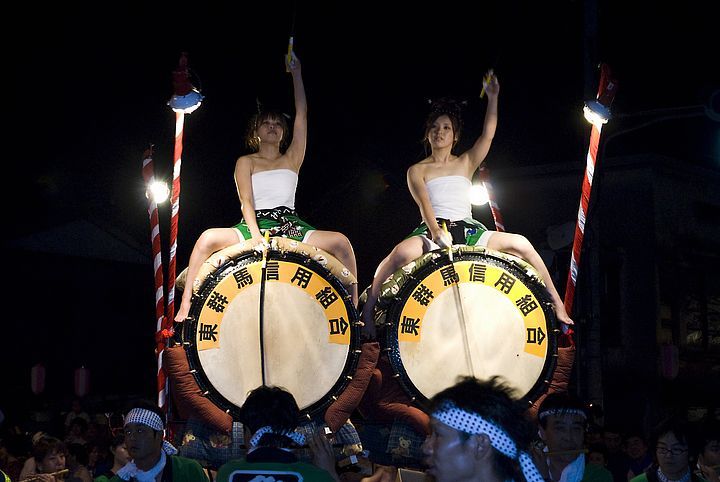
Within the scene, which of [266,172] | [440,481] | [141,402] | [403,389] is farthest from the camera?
[266,172]

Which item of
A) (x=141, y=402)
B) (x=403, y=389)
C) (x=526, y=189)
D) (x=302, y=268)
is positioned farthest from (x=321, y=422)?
(x=526, y=189)

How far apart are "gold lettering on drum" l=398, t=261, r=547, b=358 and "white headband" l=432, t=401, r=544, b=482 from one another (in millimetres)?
3530

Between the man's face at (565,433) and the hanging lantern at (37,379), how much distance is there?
1534 centimetres

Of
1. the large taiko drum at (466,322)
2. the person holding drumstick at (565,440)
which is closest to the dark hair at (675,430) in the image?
the person holding drumstick at (565,440)

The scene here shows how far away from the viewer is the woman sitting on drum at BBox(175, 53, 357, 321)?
6.80 meters

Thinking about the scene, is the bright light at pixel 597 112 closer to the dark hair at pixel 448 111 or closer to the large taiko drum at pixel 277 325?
the dark hair at pixel 448 111

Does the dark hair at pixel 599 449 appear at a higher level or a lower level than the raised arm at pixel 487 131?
lower

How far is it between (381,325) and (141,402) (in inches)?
70.3

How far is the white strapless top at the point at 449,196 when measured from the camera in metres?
7.12

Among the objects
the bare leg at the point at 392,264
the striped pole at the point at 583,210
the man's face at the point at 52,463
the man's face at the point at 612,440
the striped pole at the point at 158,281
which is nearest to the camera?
the striped pole at the point at 158,281

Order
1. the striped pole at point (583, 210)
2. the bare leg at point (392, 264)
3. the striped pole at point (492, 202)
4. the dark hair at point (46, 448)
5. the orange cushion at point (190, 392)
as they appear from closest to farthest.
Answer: the orange cushion at point (190, 392), the bare leg at point (392, 264), the striped pole at point (583, 210), the dark hair at point (46, 448), the striped pole at point (492, 202)

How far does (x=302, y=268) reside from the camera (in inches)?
263

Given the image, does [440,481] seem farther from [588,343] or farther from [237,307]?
[588,343]

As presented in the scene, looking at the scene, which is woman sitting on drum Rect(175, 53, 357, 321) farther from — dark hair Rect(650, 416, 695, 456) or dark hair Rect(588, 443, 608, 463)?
dark hair Rect(588, 443, 608, 463)
